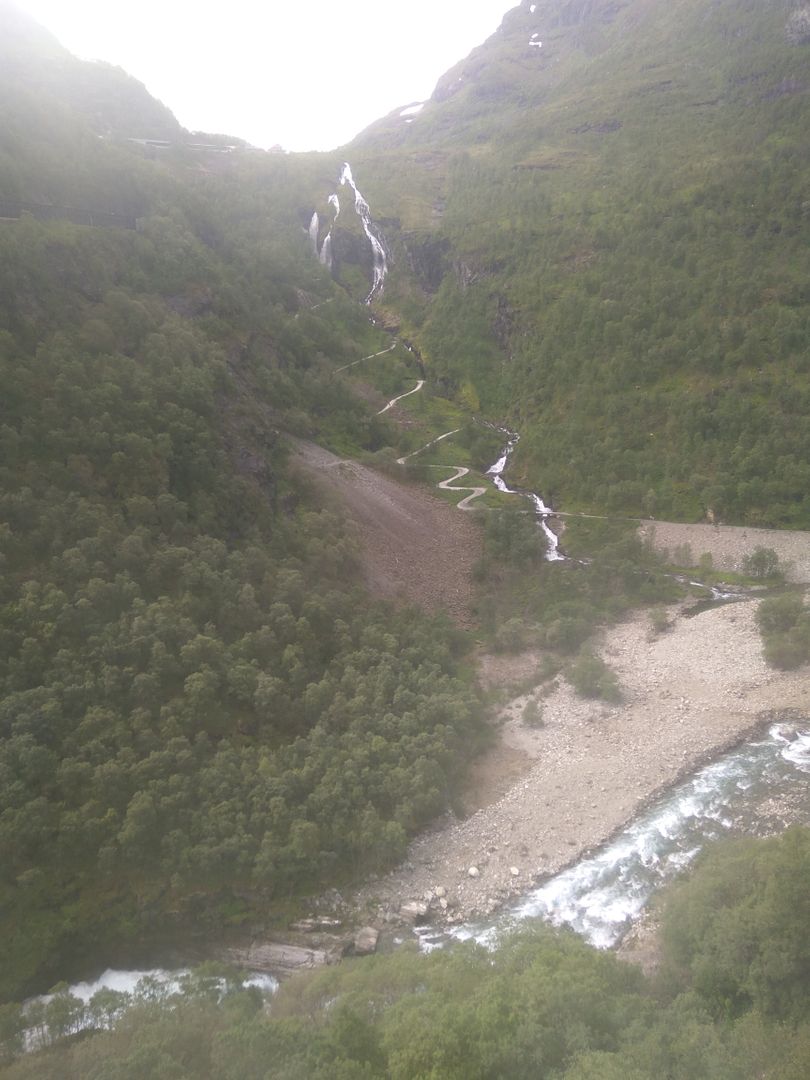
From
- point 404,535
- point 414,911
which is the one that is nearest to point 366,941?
point 414,911

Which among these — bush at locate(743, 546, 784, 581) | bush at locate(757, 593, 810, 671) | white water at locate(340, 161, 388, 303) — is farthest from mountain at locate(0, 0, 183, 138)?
bush at locate(757, 593, 810, 671)

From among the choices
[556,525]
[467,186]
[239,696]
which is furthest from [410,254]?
[239,696]

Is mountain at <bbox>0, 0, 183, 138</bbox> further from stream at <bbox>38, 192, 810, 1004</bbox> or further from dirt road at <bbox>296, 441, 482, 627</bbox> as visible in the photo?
stream at <bbox>38, 192, 810, 1004</bbox>

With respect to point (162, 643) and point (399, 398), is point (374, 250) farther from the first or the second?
point (162, 643)

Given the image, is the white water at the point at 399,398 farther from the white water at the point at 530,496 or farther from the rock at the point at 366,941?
the rock at the point at 366,941

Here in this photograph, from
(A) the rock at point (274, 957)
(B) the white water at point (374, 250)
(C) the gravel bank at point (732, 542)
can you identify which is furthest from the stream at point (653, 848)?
(B) the white water at point (374, 250)

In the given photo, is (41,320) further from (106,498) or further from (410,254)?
(410,254)
